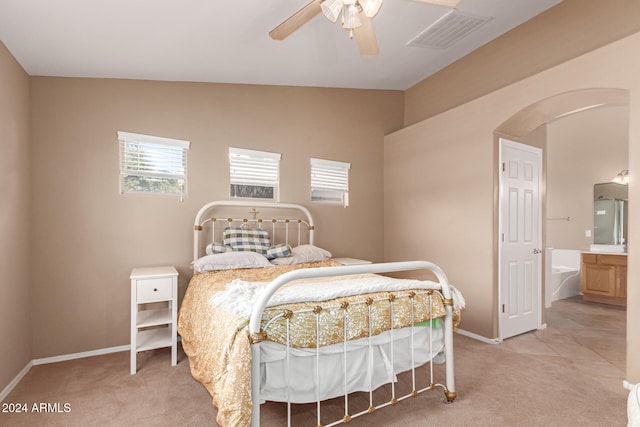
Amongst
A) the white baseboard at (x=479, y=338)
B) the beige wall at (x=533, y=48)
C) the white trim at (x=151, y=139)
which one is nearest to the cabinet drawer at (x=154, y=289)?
the white trim at (x=151, y=139)

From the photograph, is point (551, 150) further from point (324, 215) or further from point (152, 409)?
point (152, 409)

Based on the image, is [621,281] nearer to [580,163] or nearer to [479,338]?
[580,163]

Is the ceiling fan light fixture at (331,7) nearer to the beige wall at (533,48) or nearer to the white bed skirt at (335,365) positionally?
the white bed skirt at (335,365)

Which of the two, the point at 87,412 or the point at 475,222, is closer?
the point at 87,412

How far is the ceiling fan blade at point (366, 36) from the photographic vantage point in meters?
2.21

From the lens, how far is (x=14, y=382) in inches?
107

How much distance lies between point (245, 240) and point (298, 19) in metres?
2.21

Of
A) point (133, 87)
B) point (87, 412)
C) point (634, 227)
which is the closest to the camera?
point (87, 412)

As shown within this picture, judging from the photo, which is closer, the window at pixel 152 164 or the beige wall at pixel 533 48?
the beige wall at pixel 533 48

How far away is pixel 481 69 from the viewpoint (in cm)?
410

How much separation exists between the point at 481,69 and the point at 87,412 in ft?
16.1

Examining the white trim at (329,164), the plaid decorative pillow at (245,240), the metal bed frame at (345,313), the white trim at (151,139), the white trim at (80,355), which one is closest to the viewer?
the metal bed frame at (345,313)

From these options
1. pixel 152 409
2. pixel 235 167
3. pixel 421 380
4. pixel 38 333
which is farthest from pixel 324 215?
pixel 38 333

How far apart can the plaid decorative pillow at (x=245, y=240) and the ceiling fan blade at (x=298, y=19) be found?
2.01 m
